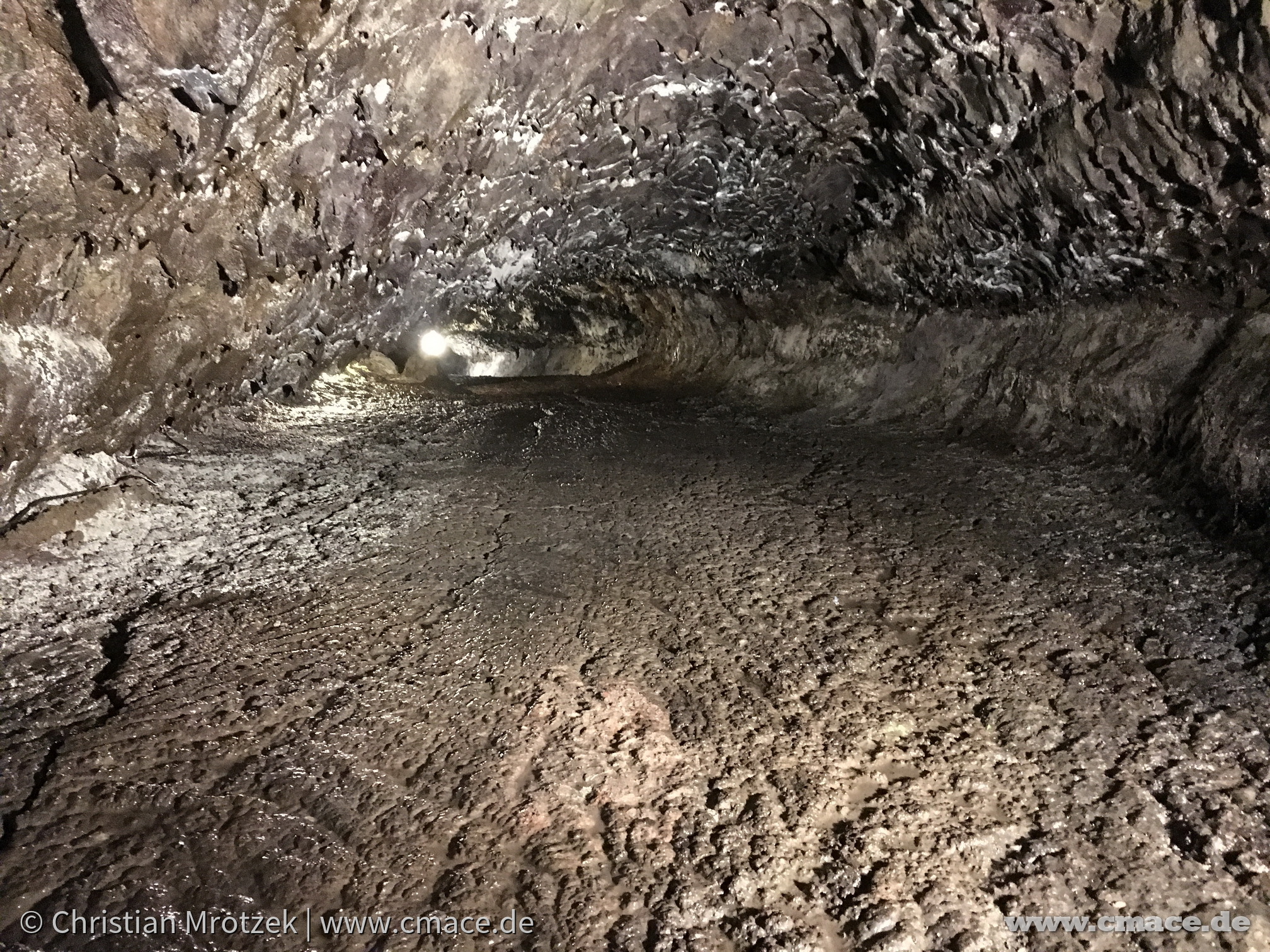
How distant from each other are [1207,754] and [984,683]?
0.50 meters

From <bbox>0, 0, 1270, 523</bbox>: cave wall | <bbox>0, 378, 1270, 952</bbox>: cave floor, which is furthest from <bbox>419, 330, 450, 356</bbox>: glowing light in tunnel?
<bbox>0, 378, 1270, 952</bbox>: cave floor

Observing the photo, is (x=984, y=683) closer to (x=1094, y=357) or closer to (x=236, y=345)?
(x=1094, y=357)

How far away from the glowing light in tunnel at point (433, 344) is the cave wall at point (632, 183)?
1.74ft

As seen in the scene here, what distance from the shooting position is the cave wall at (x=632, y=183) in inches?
100

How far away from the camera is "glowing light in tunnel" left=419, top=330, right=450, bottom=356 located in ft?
18.2

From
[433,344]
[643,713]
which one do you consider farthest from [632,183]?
[643,713]

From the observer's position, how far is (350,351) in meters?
4.75

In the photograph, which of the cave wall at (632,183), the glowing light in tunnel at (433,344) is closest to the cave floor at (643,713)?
the cave wall at (632,183)

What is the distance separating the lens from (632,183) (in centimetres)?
453

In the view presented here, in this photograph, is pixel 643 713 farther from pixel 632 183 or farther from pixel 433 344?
pixel 433 344

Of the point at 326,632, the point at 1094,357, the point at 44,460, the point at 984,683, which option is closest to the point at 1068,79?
the point at 1094,357

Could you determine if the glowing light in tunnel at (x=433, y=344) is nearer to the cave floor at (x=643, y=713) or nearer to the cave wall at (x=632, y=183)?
the cave wall at (x=632, y=183)

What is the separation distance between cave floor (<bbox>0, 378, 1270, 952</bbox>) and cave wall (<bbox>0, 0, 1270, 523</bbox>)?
565 millimetres

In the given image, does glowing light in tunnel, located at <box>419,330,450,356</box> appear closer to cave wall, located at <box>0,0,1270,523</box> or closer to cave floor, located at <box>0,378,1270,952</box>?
cave wall, located at <box>0,0,1270,523</box>
